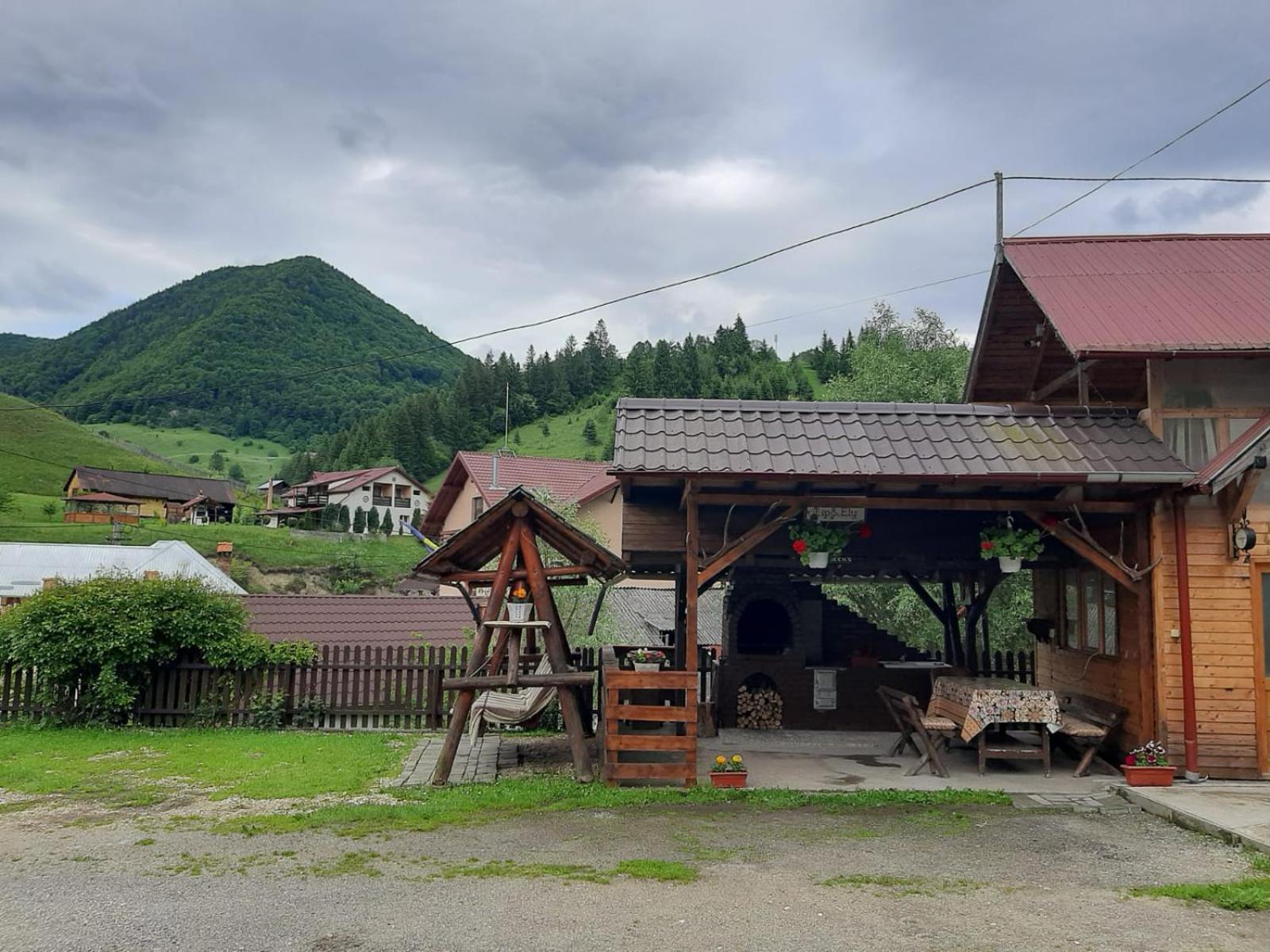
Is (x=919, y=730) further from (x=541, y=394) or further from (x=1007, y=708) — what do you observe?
(x=541, y=394)

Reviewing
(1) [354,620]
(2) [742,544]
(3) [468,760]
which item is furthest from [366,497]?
(2) [742,544]

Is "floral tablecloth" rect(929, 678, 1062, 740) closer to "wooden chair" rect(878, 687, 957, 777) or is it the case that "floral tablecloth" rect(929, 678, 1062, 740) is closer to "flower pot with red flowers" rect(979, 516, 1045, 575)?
"wooden chair" rect(878, 687, 957, 777)

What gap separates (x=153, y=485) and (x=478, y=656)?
70654 mm

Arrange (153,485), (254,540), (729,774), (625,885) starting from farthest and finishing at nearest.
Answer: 1. (153,485)
2. (254,540)
3. (729,774)
4. (625,885)

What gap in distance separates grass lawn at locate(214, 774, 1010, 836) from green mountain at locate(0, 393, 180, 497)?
240 feet

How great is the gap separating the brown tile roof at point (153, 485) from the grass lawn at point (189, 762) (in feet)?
204

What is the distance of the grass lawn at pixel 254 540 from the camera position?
146 ft

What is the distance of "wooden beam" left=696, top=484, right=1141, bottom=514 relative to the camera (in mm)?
8312

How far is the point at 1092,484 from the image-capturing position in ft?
26.6

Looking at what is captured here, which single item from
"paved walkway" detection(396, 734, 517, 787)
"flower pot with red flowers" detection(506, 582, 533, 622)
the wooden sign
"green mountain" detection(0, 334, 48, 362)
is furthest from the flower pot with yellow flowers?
"green mountain" detection(0, 334, 48, 362)

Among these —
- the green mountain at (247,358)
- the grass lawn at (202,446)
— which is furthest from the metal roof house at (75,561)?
the grass lawn at (202,446)

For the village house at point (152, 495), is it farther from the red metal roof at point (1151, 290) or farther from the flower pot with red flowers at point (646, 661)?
the red metal roof at point (1151, 290)

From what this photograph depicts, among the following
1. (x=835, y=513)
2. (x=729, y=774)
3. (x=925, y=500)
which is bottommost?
(x=729, y=774)

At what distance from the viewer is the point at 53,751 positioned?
9414mm
